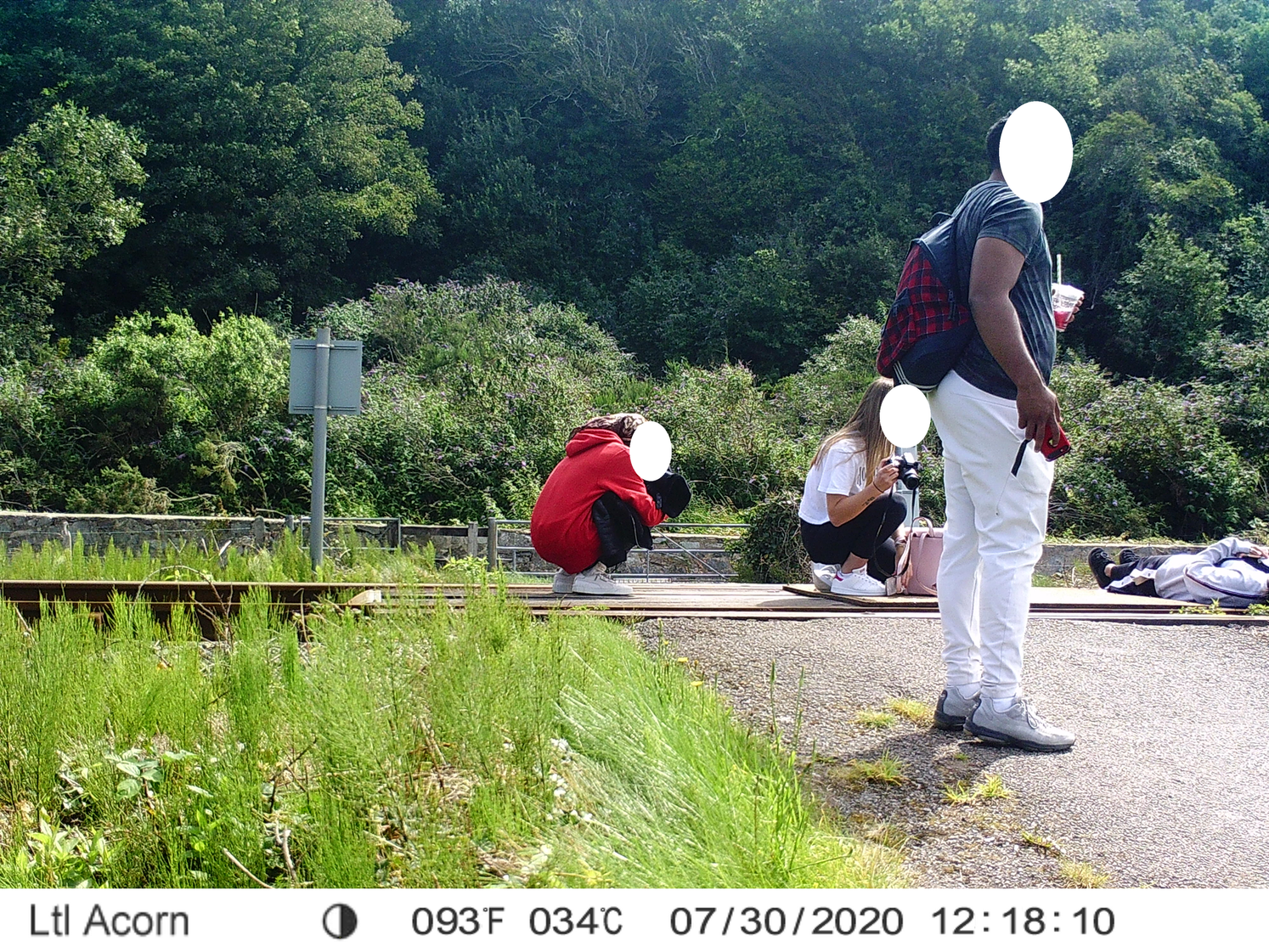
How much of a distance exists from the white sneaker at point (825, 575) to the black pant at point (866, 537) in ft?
0.74

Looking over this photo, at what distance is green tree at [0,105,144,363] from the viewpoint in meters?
24.7

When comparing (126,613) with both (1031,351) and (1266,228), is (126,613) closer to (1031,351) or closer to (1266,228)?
(1031,351)

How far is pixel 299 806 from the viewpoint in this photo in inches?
103

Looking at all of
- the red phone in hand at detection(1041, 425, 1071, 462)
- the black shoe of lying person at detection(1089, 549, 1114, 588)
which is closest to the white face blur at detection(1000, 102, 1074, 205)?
the red phone in hand at detection(1041, 425, 1071, 462)

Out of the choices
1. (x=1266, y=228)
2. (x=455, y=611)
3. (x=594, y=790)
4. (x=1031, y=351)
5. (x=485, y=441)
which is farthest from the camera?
(x=1266, y=228)

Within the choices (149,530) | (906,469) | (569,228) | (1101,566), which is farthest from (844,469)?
(569,228)

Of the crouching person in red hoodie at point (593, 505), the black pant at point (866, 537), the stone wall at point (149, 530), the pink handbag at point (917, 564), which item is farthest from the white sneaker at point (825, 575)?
the stone wall at point (149, 530)

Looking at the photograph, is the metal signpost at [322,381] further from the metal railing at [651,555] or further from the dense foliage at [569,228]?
the dense foliage at [569,228]

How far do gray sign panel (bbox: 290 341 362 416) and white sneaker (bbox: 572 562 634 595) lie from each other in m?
3.91

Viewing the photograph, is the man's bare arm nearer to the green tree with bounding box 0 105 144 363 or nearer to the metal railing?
the metal railing

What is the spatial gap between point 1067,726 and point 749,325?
3353 centimetres

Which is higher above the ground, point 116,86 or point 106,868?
point 116,86
